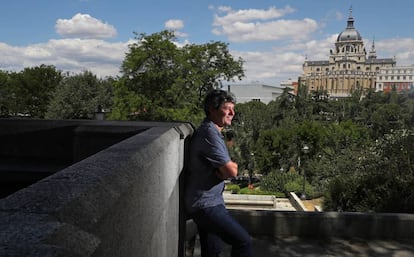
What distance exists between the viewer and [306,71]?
7372 inches

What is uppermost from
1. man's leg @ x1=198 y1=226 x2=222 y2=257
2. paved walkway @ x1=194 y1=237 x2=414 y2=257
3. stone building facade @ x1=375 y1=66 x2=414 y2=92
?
stone building facade @ x1=375 y1=66 x2=414 y2=92

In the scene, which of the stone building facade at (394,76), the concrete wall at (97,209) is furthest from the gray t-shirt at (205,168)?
the stone building facade at (394,76)

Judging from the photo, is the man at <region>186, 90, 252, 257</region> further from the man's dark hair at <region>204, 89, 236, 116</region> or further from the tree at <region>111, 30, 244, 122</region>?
the tree at <region>111, 30, 244, 122</region>

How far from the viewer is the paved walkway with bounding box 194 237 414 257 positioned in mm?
4613

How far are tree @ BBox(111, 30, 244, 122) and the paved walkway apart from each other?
2412 cm

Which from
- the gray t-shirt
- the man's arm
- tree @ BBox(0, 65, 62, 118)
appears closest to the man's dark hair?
the gray t-shirt

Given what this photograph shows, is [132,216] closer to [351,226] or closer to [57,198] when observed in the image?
[57,198]

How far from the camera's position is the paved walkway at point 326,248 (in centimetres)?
461

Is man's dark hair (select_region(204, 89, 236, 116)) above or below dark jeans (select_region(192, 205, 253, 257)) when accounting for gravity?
above

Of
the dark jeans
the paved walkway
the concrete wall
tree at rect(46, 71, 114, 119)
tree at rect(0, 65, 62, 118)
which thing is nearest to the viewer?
the concrete wall

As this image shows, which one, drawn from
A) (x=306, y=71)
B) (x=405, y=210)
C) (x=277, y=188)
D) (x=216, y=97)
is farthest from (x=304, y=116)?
(x=306, y=71)

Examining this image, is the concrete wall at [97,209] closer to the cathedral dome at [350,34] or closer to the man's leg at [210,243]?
the man's leg at [210,243]

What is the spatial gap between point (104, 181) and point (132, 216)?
28cm

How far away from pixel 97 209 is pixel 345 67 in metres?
181
